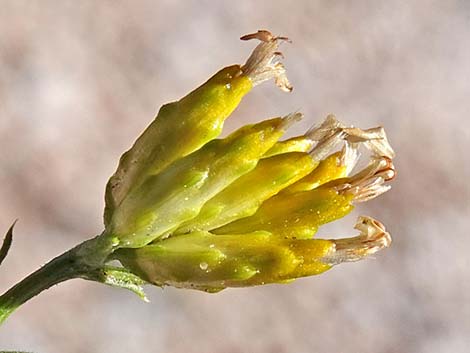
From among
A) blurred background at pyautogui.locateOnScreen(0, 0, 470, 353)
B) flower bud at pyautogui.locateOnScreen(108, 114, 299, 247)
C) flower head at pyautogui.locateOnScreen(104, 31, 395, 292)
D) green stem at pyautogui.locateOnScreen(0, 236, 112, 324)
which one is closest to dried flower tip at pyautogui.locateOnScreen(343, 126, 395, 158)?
flower head at pyautogui.locateOnScreen(104, 31, 395, 292)

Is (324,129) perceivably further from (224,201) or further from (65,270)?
(65,270)

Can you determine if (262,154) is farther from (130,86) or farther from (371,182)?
(130,86)

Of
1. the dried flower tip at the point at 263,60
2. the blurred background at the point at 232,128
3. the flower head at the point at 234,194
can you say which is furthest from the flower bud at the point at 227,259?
the blurred background at the point at 232,128

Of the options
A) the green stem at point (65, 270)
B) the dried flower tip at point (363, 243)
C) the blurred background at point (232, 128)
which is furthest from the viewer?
the blurred background at point (232, 128)

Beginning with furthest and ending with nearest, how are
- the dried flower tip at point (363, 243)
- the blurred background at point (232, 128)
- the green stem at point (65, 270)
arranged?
the blurred background at point (232, 128), the dried flower tip at point (363, 243), the green stem at point (65, 270)

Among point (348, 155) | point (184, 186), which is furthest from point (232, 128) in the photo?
point (184, 186)

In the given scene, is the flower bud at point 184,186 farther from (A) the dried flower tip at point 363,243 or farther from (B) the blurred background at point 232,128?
(B) the blurred background at point 232,128
